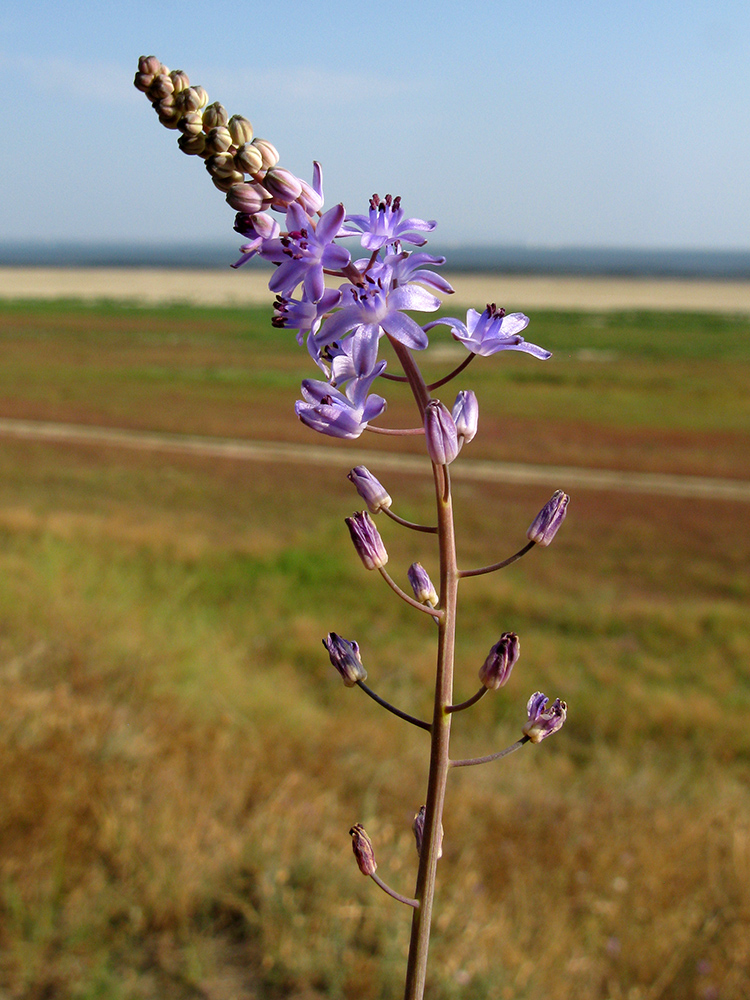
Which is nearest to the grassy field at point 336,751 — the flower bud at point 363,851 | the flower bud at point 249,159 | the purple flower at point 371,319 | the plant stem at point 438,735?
the flower bud at point 363,851

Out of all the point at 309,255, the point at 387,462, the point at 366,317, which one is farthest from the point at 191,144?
the point at 387,462

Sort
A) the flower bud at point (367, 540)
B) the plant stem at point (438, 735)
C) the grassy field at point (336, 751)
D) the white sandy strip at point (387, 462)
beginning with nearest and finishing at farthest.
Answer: the plant stem at point (438, 735), the flower bud at point (367, 540), the grassy field at point (336, 751), the white sandy strip at point (387, 462)

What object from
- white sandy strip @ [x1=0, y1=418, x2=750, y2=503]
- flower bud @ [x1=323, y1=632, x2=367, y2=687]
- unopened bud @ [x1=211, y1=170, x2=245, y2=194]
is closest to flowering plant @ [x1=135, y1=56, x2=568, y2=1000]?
unopened bud @ [x1=211, y1=170, x2=245, y2=194]

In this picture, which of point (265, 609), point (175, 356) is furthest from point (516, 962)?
point (175, 356)

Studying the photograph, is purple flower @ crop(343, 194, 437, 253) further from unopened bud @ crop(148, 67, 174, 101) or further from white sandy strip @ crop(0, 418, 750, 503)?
white sandy strip @ crop(0, 418, 750, 503)

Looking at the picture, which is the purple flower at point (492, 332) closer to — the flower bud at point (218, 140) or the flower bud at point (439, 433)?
the flower bud at point (439, 433)

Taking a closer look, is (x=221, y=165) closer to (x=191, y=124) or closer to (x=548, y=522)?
(x=191, y=124)
